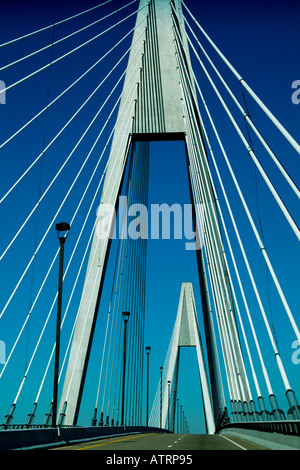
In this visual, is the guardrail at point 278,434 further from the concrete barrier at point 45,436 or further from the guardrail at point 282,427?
the concrete barrier at point 45,436

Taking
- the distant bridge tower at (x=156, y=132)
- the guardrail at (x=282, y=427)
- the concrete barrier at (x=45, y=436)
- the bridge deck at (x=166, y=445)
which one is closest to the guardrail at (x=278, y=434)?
the guardrail at (x=282, y=427)

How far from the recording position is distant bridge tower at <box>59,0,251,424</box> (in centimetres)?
2230

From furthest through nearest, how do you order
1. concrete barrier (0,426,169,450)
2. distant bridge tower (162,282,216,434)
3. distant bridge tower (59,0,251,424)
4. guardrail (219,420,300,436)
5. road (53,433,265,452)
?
distant bridge tower (162,282,216,434) < distant bridge tower (59,0,251,424) < road (53,433,265,452) < concrete barrier (0,426,169,450) < guardrail (219,420,300,436)

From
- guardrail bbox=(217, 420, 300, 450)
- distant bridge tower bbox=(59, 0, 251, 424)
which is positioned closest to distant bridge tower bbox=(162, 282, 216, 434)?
distant bridge tower bbox=(59, 0, 251, 424)

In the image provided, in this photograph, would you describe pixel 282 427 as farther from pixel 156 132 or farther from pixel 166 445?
pixel 156 132

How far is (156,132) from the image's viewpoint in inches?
1056

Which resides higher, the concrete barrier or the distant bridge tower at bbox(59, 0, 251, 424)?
the distant bridge tower at bbox(59, 0, 251, 424)

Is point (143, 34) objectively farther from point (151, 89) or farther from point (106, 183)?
point (106, 183)

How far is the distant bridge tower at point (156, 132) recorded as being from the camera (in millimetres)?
22297

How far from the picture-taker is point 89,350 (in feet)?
75.1

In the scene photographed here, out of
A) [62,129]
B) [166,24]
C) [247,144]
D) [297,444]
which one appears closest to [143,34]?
[166,24]

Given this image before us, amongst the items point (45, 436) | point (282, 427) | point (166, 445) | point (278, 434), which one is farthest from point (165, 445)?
point (282, 427)

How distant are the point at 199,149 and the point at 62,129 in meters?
6.44

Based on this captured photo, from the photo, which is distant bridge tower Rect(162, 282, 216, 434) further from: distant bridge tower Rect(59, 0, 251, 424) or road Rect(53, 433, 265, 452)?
road Rect(53, 433, 265, 452)
